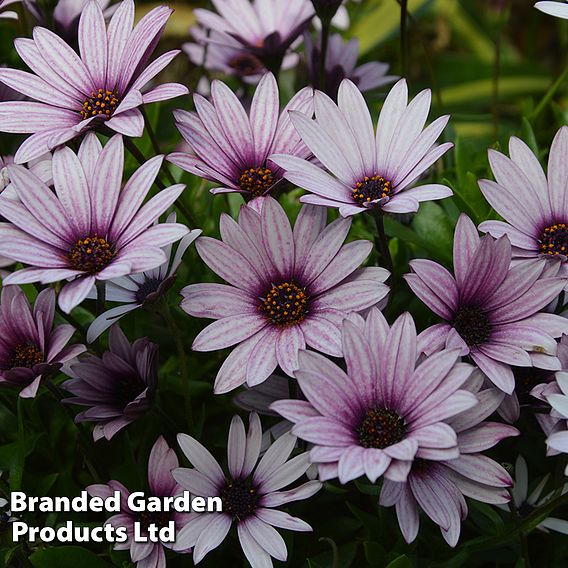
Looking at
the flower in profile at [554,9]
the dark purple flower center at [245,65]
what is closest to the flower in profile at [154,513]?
the flower in profile at [554,9]

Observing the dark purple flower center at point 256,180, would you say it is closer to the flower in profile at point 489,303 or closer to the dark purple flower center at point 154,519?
the flower in profile at point 489,303

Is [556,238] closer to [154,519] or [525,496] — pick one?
[525,496]

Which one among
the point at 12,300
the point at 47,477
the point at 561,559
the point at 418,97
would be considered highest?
the point at 418,97

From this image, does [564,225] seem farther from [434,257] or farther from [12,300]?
[12,300]

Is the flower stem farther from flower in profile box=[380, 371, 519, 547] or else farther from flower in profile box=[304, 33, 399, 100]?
flower in profile box=[304, 33, 399, 100]

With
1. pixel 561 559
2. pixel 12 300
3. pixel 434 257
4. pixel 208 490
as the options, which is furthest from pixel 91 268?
pixel 561 559

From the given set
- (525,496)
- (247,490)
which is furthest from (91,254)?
(525,496)
